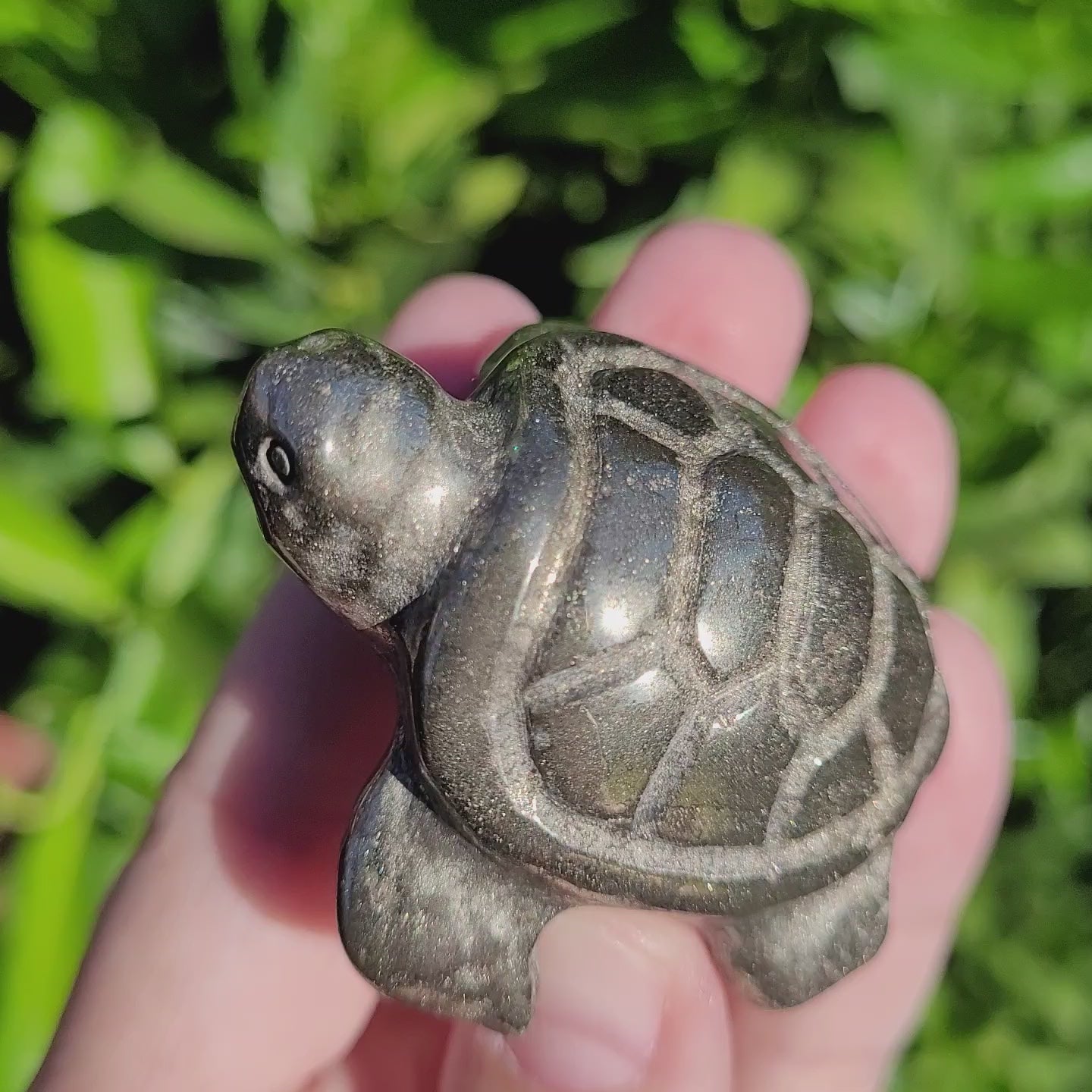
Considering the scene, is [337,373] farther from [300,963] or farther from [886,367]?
[886,367]

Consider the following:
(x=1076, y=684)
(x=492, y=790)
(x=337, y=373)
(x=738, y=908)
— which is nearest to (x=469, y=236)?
(x=337, y=373)

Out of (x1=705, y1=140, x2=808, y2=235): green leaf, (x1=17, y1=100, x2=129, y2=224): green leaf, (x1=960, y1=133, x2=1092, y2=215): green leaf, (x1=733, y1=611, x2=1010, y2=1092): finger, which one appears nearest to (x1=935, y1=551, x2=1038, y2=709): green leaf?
(x1=733, y1=611, x2=1010, y2=1092): finger

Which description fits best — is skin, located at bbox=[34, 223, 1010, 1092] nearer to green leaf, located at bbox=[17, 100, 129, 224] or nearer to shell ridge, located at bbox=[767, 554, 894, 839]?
shell ridge, located at bbox=[767, 554, 894, 839]

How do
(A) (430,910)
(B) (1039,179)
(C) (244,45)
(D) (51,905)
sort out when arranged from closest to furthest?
(A) (430,910) → (C) (244,45) → (D) (51,905) → (B) (1039,179)

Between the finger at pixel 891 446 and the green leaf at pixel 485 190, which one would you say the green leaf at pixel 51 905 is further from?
the finger at pixel 891 446

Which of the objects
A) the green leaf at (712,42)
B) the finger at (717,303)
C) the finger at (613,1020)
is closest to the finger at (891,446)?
the finger at (717,303)

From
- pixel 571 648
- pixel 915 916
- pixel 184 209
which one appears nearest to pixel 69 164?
pixel 184 209

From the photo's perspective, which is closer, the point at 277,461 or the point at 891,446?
the point at 277,461

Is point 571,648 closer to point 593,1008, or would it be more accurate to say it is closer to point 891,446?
point 593,1008

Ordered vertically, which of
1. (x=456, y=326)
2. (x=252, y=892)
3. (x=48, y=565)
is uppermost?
(x=456, y=326)
